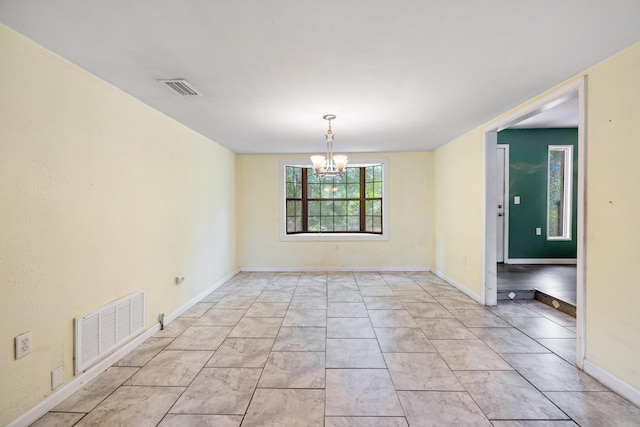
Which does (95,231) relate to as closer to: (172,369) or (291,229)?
(172,369)

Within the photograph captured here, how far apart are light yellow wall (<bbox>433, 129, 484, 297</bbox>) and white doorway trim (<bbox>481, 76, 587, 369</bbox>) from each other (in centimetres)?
11

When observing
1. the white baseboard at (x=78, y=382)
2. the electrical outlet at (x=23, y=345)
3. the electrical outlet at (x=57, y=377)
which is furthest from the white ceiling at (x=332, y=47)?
the white baseboard at (x=78, y=382)

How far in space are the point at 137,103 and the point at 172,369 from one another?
2340 millimetres

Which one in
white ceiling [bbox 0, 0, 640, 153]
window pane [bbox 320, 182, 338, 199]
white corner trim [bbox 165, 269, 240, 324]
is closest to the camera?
white ceiling [bbox 0, 0, 640, 153]

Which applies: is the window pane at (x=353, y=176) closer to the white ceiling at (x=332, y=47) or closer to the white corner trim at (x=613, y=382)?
the white ceiling at (x=332, y=47)

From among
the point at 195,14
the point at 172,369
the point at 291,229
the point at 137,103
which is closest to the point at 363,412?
the point at 172,369

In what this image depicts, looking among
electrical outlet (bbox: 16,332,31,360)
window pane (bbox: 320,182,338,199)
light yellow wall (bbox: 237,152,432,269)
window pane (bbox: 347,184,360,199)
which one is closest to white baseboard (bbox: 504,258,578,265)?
light yellow wall (bbox: 237,152,432,269)

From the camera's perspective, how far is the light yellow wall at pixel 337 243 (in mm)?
5570

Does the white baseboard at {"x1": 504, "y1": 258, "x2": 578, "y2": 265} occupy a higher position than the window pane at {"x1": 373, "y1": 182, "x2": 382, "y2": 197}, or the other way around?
the window pane at {"x1": 373, "y1": 182, "x2": 382, "y2": 197}

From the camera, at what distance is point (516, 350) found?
2.56 meters

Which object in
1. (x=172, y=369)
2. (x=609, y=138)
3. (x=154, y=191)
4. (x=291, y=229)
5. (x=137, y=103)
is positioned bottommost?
(x=172, y=369)

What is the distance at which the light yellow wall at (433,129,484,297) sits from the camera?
3842 millimetres

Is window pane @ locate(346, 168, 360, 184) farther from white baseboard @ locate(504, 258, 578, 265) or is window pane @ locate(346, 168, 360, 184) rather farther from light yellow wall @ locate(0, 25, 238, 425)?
light yellow wall @ locate(0, 25, 238, 425)

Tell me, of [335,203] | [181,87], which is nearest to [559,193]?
[335,203]
